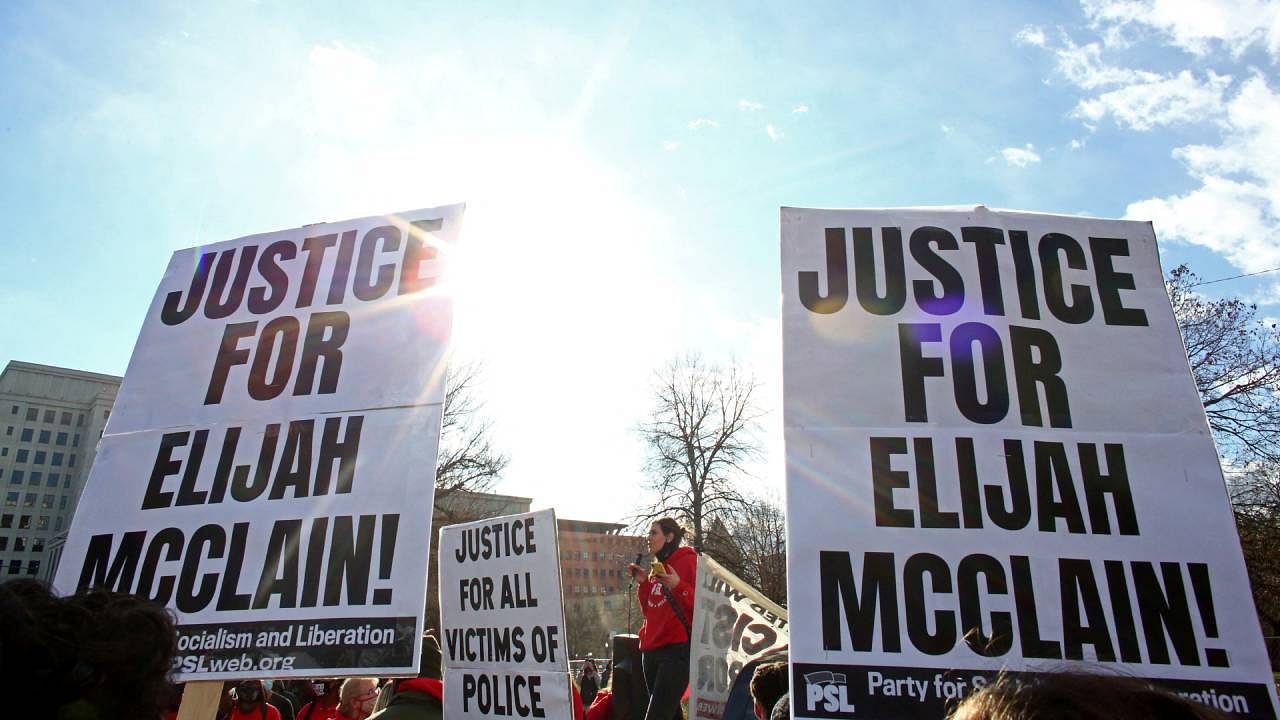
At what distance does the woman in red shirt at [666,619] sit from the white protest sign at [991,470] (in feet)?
10.2

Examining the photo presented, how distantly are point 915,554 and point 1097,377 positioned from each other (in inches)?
38.5

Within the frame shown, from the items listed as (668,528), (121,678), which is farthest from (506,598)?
(121,678)

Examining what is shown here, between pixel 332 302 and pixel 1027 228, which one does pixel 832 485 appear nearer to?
pixel 1027 228

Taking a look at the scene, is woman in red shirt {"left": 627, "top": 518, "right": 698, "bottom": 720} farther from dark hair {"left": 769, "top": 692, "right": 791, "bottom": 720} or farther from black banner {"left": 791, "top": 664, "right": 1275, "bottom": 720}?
black banner {"left": 791, "top": 664, "right": 1275, "bottom": 720}

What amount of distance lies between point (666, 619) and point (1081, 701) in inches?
198

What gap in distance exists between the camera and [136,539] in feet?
10.3

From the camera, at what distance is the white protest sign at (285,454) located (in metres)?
2.86

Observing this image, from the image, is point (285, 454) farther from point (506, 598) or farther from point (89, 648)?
point (506, 598)

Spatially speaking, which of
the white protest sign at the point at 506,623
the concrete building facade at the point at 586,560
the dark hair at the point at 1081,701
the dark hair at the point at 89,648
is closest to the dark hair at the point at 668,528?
the white protest sign at the point at 506,623

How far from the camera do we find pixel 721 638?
5352mm

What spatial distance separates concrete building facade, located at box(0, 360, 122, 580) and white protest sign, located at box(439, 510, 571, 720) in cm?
12663

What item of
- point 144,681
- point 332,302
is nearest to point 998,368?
point 144,681

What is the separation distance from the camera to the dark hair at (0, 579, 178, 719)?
1.17 m

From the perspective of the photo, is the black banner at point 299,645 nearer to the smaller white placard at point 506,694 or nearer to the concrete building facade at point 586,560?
the smaller white placard at point 506,694
